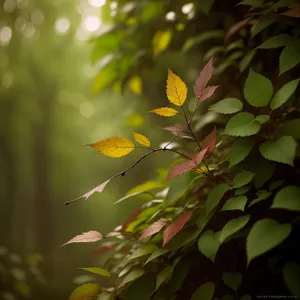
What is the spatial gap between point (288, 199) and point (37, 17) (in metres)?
13.1

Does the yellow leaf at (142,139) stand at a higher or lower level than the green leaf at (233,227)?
higher

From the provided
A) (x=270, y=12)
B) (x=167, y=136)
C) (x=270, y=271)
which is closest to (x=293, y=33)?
(x=270, y=12)

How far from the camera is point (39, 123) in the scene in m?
14.0

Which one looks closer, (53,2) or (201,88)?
(201,88)

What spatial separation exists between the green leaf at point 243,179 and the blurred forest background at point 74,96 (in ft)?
2.05

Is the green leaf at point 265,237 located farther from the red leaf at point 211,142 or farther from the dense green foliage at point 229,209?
the red leaf at point 211,142

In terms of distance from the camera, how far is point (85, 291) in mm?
1102

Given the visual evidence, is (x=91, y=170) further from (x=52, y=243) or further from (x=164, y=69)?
(x=164, y=69)

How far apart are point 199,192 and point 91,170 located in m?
18.0

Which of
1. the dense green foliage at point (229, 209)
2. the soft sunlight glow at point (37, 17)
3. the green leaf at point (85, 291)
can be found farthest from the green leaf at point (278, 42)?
the soft sunlight glow at point (37, 17)

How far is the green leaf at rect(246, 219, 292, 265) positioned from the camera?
2.30 feet

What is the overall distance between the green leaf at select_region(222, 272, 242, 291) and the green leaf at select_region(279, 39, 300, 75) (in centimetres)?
62

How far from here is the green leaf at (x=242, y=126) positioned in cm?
92

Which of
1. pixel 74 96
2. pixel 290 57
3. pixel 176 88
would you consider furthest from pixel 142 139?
pixel 74 96
